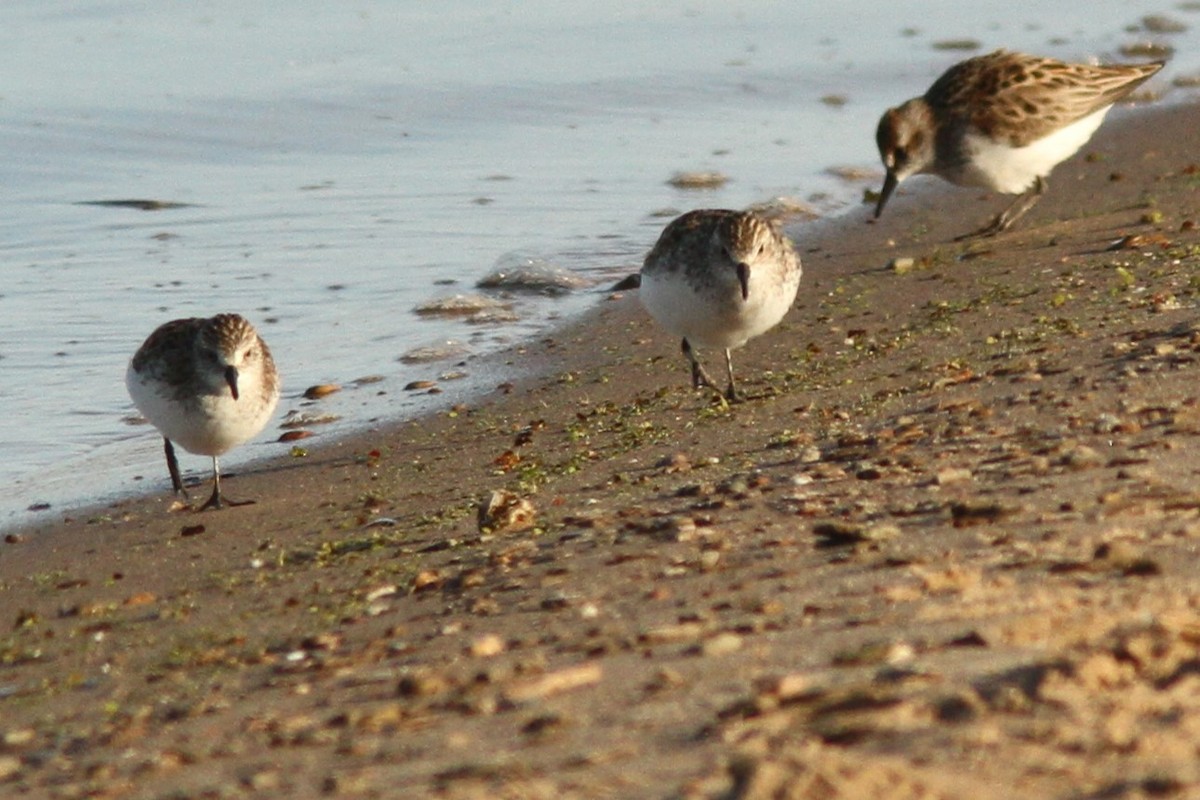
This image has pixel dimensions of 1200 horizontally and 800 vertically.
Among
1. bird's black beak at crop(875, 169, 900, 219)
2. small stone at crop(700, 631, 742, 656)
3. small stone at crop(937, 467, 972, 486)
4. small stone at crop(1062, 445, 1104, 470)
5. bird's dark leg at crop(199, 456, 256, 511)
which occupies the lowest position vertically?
bird's dark leg at crop(199, 456, 256, 511)

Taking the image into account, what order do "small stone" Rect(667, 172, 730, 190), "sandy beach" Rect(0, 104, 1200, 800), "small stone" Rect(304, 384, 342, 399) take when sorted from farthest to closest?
"small stone" Rect(667, 172, 730, 190) < "small stone" Rect(304, 384, 342, 399) < "sandy beach" Rect(0, 104, 1200, 800)

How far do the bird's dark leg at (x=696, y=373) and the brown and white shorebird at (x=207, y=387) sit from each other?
5.26ft

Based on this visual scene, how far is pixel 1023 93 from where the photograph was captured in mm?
9586

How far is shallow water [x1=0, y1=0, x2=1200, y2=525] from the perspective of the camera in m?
8.58

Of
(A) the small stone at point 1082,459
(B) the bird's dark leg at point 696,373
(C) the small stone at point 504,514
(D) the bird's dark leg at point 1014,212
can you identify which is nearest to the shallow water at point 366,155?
(B) the bird's dark leg at point 696,373

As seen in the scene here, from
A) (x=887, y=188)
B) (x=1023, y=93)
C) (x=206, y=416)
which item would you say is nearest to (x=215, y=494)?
(x=206, y=416)

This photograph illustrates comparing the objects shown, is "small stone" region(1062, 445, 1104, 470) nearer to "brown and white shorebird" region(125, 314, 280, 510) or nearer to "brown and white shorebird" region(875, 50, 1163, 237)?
"brown and white shorebird" region(125, 314, 280, 510)

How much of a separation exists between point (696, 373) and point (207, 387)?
73.6 inches

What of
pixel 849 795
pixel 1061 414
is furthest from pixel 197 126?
pixel 849 795

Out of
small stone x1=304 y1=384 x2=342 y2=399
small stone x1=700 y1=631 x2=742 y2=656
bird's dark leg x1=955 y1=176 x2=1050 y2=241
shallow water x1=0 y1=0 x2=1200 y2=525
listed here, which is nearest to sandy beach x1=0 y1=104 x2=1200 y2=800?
small stone x1=700 y1=631 x2=742 y2=656

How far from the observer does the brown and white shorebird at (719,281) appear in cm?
707

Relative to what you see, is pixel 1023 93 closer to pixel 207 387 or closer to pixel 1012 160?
pixel 1012 160

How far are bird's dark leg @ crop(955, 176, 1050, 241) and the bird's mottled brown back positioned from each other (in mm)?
321

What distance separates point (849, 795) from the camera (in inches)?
116
